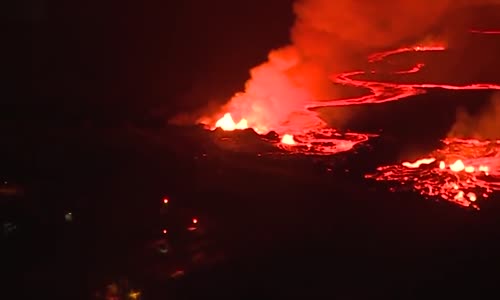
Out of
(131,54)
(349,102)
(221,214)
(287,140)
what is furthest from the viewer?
(131,54)

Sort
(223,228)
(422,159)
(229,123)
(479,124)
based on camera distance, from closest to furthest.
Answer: (223,228), (422,159), (229,123), (479,124)

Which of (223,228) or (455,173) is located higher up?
(455,173)

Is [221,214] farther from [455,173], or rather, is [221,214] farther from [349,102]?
[349,102]

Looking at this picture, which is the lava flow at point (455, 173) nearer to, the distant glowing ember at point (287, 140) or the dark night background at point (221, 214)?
the dark night background at point (221, 214)

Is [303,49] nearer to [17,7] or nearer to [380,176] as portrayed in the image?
[17,7]

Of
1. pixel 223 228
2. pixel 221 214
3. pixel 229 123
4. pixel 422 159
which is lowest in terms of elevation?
pixel 223 228

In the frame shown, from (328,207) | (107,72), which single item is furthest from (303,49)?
(328,207)

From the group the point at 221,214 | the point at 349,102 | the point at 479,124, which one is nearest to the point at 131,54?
the point at 349,102
